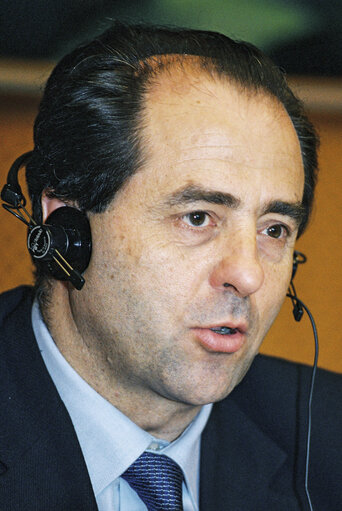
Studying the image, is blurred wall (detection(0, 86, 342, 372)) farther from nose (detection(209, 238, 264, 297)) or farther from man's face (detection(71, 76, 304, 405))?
nose (detection(209, 238, 264, 297))

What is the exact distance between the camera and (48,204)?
1497 millimetres

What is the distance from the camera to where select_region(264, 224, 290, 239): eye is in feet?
4.77

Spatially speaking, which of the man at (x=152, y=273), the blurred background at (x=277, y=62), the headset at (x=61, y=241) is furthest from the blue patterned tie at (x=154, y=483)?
the blurred background at (x=277, y=62)

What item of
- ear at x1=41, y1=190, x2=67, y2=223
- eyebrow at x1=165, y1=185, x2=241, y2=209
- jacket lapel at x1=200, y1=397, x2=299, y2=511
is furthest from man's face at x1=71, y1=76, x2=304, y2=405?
jacket lapel at x1=200, y1=397, x2=299, y2=511

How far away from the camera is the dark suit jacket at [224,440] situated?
131 centimetres

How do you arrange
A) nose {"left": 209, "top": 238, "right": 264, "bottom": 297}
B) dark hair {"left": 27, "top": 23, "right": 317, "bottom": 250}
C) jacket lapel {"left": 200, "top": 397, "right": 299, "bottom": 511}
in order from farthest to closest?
jacket lapel {"left": 200, "top": 397, "right": 299, "bottom": 511} < dark hair {"left": 27, "top": 23, "right": 317, "bottom": 250} < nose {"left": 209, "top": 238, "right": 264, "bottom": 297}

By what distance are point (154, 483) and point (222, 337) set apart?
333 millimetres

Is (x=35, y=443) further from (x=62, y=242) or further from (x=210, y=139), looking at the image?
(x=210, y=139)

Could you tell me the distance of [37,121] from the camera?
5.06ft

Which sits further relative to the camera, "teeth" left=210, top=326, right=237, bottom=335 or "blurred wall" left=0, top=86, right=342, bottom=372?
"blurred wall" left=0, top=86, right=342, bottom=372

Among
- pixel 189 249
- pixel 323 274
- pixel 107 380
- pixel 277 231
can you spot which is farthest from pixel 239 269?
pixel 323 274

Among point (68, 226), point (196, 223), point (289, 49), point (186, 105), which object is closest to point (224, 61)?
point (186, 105)

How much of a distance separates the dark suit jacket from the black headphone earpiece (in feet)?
0.76

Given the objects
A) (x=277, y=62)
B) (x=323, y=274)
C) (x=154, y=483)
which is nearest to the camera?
(x=154, y=483)
